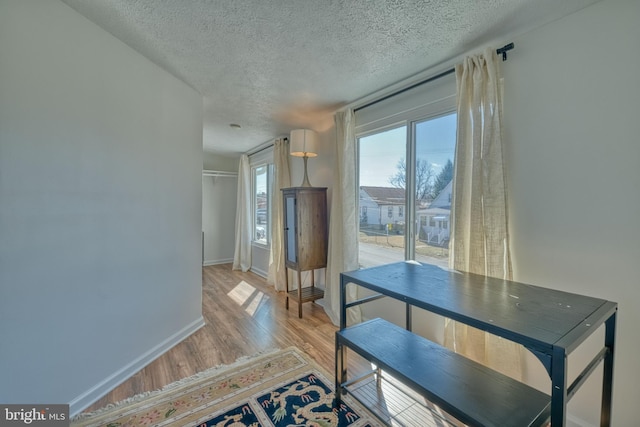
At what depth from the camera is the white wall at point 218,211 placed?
5543 millimetres

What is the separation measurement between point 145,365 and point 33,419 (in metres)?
0.72

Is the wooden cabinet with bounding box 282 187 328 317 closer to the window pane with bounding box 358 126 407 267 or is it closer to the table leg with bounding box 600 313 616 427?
the window pane with bounding box 358 126 407 267

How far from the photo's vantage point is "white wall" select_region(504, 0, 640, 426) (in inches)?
50.1

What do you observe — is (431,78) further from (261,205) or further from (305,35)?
(261,205)

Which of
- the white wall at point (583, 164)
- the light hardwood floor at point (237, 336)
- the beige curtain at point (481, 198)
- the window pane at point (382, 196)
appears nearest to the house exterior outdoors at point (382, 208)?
the window pane at point (382, 196)

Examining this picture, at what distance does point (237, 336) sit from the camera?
8.35 feet

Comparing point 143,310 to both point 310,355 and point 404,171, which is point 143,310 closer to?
point 310,355

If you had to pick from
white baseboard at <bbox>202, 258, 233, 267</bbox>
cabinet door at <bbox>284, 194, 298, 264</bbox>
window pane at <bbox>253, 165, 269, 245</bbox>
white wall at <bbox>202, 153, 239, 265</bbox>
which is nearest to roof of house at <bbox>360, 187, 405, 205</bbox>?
cabinet door at <bbox>284, 194, 298, 264</bbox>

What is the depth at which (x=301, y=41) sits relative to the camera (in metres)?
1.73

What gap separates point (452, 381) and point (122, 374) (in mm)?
2165

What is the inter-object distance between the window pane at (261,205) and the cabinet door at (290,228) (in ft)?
5.18

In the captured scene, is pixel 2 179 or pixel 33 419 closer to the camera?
pixel 2 179

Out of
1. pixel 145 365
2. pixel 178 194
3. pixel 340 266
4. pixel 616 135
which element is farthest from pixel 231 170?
pixel 616 135

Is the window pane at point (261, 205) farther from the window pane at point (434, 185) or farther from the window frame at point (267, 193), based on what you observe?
the window pane at point (434, 185)
